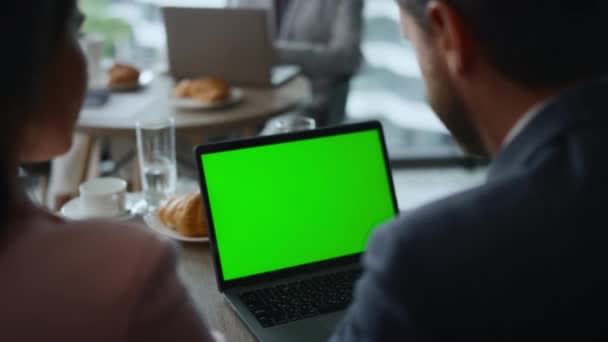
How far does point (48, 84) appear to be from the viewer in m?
0.75

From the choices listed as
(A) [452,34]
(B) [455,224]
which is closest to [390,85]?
(A) [452,34]

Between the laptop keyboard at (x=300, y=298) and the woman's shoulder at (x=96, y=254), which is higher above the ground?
the woman's shoulder at (x=96, y=254)

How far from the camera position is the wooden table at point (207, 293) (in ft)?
3.77

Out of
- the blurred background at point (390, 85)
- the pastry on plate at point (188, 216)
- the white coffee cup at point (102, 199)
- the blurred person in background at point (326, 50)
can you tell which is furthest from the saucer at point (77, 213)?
the blurred background at point (390, 85)

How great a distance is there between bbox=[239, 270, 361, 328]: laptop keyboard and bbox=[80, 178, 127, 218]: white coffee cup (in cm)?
41

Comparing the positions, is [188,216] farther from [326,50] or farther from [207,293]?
[326,50]

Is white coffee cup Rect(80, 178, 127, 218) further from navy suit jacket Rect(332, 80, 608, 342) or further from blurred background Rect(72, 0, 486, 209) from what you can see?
blurred background Rect(72, 0, 486, 209)

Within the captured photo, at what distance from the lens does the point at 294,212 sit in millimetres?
1318

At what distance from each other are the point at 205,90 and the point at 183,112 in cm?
10

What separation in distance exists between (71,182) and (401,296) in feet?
7.44

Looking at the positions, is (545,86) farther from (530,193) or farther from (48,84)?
(48,84)

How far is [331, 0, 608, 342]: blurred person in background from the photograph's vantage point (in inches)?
27.7

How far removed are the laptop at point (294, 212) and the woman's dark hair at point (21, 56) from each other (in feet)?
1.79

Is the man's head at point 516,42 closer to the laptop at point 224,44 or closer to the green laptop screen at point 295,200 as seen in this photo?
the green laptop screen at point 295,200
